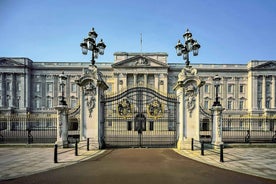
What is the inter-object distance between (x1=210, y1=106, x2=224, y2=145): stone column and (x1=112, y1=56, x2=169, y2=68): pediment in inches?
1638

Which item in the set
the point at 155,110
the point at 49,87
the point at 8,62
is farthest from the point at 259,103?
the point at 8,62

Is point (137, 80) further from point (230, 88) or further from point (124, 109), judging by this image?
point (124, 109)

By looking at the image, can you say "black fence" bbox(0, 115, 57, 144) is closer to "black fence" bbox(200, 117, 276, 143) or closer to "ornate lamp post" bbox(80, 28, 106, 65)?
"ornate lamp post" bbox(80, 28, 106, 65)

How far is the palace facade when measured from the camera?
54.9 metres

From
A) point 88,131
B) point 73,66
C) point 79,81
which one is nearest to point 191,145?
point 88,131

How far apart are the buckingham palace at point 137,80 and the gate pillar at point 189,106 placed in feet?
135

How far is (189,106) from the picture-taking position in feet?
44.6

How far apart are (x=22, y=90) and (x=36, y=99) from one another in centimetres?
465

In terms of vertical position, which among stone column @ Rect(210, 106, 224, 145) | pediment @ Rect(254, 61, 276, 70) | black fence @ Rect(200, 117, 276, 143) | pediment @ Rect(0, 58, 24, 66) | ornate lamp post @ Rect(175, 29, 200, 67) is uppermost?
pediment @ Rect(0, 58, 24, 66)

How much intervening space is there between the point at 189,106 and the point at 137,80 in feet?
139

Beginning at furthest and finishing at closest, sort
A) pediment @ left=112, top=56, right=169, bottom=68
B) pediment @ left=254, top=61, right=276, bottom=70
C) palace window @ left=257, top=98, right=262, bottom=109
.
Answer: palace window @ left=257, top=98, right=262, bottom=109 → pediment @ left=254, top=61, right=276, bottom=70 → pediment @ left=112, top=56, right=169, bottom=68

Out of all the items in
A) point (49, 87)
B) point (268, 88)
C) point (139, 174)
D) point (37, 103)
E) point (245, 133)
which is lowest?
point (245, 133)

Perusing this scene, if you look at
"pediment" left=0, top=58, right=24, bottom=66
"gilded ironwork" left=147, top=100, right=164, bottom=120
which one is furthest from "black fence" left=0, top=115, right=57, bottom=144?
"pediment" left=0, top=58, right=24, bottom=66

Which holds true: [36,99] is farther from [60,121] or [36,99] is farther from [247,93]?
[247,93]
